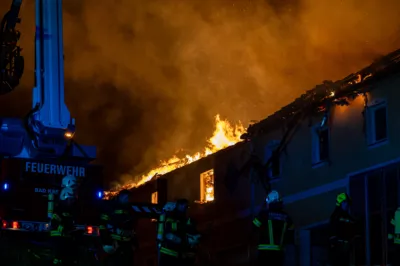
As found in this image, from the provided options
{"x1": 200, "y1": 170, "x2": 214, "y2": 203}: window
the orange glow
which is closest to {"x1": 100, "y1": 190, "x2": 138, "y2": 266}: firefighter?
the orange glow

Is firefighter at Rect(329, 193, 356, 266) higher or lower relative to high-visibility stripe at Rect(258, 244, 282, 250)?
higher

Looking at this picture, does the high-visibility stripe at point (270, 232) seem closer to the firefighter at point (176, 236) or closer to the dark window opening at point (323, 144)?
the firefighter at point (176, 236)

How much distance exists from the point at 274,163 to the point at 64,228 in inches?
441

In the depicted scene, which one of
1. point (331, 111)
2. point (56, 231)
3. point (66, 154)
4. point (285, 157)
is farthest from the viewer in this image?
point (285, 157)

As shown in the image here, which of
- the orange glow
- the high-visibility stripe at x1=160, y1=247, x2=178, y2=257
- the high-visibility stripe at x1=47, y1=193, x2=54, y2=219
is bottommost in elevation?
the high-visibility stripe at x1=160, y1=247, x2=178, y2=257

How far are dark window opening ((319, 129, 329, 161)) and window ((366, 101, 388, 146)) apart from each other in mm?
2013

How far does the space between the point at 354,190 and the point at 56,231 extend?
9.15m

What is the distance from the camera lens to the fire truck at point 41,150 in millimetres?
19016

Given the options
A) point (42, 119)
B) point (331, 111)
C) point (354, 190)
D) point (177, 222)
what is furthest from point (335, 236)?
point (42, 119)

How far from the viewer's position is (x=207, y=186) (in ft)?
96.5

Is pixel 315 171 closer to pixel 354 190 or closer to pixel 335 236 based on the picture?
pixel 354 190

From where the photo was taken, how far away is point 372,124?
21.7m

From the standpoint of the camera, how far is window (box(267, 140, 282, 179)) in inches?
1005

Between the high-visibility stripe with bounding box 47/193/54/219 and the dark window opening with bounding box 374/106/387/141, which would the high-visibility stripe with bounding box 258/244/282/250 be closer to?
the high-visibility stripe with bounding box 47/193/54/219
